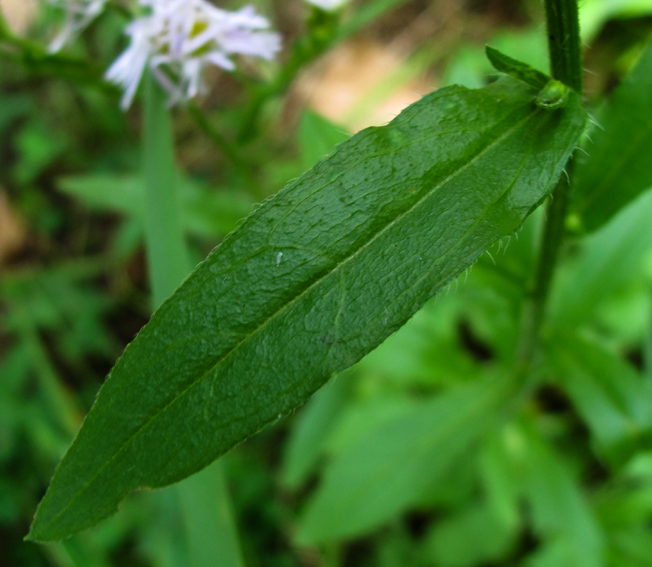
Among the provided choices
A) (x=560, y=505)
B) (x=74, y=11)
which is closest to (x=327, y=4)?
(x=74, y=11)

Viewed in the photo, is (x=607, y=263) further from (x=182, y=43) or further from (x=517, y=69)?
(x=182, y=43)

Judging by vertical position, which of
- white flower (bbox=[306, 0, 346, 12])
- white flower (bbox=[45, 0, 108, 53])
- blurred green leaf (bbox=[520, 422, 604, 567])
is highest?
white flower (bbox=[45, 0, 108, 53])

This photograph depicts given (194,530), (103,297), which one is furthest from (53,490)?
(103,297)

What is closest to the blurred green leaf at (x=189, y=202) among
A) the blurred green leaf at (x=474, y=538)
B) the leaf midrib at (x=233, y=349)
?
the leaf midrib at (x=233, y=349)

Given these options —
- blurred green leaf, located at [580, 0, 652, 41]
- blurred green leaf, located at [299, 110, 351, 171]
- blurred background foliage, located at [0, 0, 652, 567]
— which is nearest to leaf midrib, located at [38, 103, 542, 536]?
blurred background foliage, located at [0, 0, 652, 567]

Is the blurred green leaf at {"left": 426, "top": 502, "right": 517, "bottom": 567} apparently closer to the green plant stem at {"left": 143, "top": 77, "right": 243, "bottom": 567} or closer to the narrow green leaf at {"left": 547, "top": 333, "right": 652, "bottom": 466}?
the narrow green leaf at {"left": 547, "top": 333, "right": 652, "bottom": 466}

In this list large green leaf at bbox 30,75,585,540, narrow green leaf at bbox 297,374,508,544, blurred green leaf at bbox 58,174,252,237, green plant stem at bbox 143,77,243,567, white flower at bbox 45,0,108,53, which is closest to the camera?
large green leaf at bbox 30,75,585,540
